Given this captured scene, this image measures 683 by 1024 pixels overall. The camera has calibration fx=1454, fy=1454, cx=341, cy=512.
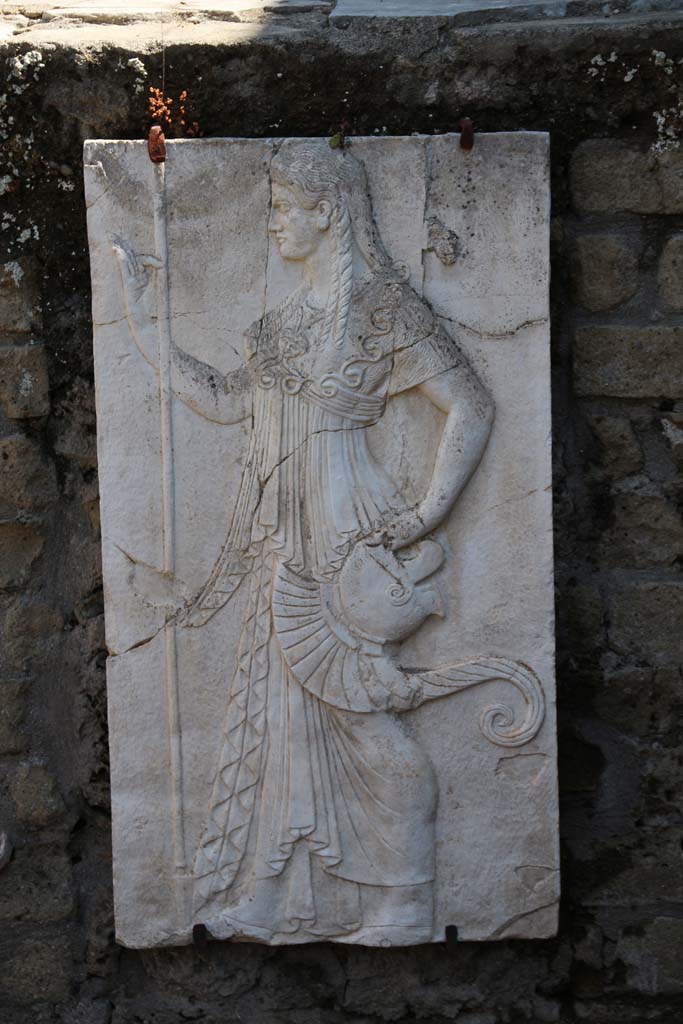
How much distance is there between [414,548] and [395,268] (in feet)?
1.92

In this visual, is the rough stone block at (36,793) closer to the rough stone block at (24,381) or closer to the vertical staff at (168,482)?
the vertical staff at (168,482)

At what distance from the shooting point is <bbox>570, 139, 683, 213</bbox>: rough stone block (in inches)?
123

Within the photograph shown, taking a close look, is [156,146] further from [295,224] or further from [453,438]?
[453,438]

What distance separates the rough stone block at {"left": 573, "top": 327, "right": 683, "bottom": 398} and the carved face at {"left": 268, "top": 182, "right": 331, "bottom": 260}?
0.62 m

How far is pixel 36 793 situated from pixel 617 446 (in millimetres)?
1511

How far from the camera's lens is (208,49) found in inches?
122

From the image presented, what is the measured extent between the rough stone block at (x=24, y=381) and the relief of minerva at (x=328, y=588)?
29cm

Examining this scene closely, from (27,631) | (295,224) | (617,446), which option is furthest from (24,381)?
(617,446)

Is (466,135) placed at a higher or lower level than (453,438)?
higher

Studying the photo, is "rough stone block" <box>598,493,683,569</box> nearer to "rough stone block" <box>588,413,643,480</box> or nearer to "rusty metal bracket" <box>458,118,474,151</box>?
"rough stone block" <box>588,413,643,480</box>

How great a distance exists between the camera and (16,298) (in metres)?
3.17

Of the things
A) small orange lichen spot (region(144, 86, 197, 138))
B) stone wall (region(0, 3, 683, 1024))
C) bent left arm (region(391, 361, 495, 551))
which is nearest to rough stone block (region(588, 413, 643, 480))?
stone wall (region(0, 3, 683, 1024))

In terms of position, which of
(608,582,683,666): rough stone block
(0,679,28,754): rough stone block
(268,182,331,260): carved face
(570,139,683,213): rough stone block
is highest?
(570,139,683,213): rough stone block

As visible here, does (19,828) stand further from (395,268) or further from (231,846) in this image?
(395,268)
